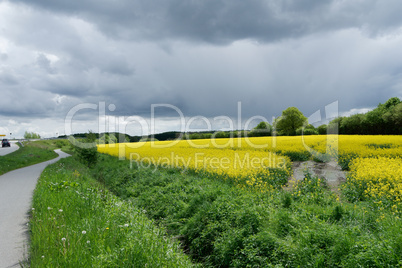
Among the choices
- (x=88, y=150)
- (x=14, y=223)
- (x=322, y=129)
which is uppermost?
(x=322, y=129)

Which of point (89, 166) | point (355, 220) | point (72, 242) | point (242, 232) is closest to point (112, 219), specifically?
point (72, 242)

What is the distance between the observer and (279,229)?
622cm

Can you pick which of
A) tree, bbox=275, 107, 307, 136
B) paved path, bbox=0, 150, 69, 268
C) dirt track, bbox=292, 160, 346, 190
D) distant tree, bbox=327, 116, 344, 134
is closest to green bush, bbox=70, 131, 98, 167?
paved path, bbox=0, 150, 69, 268

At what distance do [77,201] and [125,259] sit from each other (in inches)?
158

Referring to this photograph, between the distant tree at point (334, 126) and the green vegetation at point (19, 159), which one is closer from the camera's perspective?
the green vegetation at point (19, 159)

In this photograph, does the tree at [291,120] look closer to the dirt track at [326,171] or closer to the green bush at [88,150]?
the dirt track at [326,171]

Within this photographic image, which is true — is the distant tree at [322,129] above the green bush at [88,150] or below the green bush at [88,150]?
above

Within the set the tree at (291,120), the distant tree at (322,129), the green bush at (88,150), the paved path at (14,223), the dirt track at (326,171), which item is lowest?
the paved path at (14,223)

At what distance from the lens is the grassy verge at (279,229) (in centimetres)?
485

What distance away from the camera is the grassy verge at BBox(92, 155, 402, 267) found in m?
4.85

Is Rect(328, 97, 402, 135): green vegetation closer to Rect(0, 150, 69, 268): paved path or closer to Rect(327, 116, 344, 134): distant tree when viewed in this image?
Rect(327, 116, 344, 134): distant tree

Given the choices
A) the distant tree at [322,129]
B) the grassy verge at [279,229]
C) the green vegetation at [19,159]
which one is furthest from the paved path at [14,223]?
the distant tree at [322,129]

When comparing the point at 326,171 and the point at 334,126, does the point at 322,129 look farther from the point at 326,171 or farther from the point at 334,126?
the point at 326,171

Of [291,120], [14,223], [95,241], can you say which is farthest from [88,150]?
[291,120]
